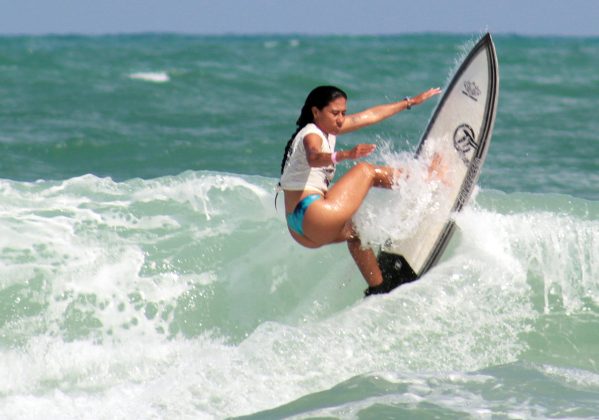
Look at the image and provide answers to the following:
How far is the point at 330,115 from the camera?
240 inches

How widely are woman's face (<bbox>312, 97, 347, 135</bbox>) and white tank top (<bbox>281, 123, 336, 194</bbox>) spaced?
5cm

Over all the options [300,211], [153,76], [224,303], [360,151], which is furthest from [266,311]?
[153,76]

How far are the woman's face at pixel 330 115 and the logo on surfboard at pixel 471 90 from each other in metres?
1.16

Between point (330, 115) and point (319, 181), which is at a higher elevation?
point (330, 115)

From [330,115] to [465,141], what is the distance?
3.75 feet

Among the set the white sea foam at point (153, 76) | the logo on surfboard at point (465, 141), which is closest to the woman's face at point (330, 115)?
the logo on surfboard at point (465, 141)

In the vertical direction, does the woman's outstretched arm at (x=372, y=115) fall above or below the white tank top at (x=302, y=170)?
above

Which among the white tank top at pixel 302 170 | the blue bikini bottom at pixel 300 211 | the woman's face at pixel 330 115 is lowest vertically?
the blue bikini bottom at pixel 300 211

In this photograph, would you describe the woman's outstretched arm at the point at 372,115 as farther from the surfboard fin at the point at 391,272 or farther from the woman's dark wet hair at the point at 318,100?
the surfboard fin at the point at 391,272

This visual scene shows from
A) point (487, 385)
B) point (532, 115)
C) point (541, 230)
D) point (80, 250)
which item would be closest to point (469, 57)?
point (541, 230)

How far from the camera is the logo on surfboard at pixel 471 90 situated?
6.92m

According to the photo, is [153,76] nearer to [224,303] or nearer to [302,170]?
[224,303]

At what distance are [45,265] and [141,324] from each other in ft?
3.19

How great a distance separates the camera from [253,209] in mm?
8766
